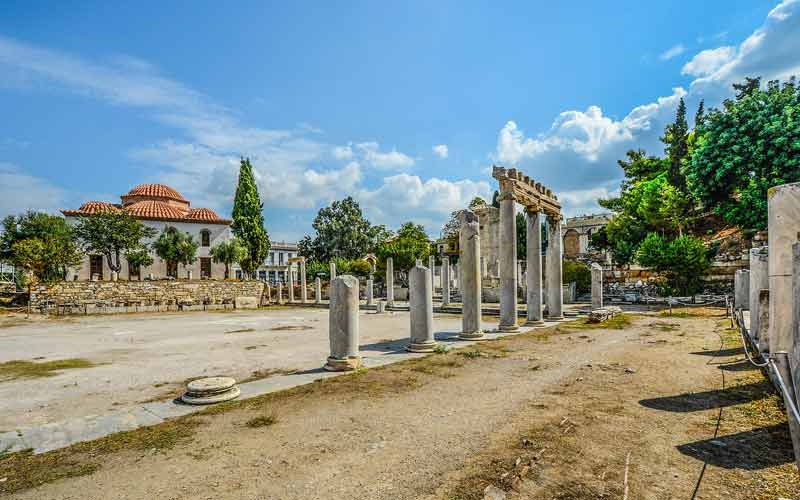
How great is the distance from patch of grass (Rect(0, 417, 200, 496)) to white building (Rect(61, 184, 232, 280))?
44474 mm

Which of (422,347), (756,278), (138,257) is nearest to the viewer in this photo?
(756,278)

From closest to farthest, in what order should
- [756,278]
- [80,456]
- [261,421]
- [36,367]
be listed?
[80,456], [261,421], [36,367], [756,278]

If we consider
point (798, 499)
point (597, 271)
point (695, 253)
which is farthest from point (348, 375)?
point (695, 253)

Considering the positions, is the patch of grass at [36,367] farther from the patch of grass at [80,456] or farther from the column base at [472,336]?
the column base at [472,336]

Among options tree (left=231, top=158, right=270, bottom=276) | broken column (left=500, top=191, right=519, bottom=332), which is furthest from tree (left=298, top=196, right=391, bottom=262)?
broken column (left=500, top=191, right=519, bottom=332)

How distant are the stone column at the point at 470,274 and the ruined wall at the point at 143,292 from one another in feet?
85.7

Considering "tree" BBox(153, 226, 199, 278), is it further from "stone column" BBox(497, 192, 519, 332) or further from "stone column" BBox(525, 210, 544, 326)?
"stone column" BBox(497, 192, 519, 332)

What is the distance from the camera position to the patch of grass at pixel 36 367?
27.0ft

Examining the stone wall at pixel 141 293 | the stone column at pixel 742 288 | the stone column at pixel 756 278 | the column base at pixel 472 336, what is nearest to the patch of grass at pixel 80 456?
the column base at pixel 472 336

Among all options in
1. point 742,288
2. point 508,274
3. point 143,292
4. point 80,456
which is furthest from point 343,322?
point 143,292

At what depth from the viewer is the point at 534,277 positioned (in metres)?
14.5

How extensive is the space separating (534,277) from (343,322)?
8714 mm

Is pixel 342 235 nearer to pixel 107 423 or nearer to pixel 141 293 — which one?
pixel 141 293

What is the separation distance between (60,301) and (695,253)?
39978mm
